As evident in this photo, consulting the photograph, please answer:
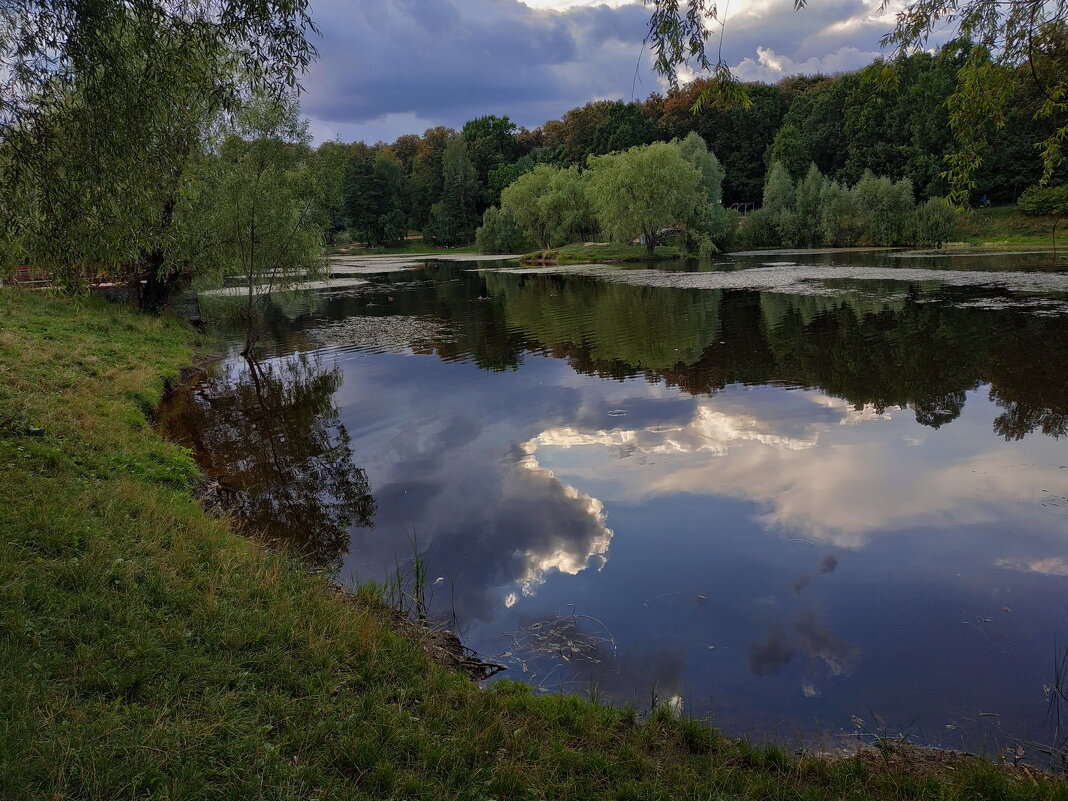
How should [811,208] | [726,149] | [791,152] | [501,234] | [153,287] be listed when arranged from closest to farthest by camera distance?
[153,287] < [811,208] < [791,152] < [501,234] < [726,149]

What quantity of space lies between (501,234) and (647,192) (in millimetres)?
37623

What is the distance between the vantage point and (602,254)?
2894 inches

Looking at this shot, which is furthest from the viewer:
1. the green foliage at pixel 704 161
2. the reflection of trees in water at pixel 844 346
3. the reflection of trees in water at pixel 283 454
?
the green foliage at pixel 704 161

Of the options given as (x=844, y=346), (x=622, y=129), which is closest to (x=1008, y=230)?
(x=622, y=129)

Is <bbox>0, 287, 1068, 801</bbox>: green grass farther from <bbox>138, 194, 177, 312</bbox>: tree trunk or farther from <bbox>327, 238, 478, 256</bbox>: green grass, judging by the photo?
<bbox>327, 238, 478, 256</bbox>: green grass

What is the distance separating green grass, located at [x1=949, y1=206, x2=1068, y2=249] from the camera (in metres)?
62.5

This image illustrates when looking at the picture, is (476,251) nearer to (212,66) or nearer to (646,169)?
(646,169)

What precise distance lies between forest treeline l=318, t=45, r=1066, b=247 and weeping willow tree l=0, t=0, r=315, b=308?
192ft

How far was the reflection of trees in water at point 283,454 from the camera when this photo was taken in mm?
10570

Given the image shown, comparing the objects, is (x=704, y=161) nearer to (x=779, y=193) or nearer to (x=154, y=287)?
(x=779, y=193)

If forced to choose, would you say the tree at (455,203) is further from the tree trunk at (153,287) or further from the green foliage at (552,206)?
the tree trunk at (153,287)

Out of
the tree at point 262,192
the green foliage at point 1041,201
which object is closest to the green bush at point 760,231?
the green foliage at point 1041,201

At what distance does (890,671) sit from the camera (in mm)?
6547

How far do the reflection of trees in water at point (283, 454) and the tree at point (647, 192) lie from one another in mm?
50485
